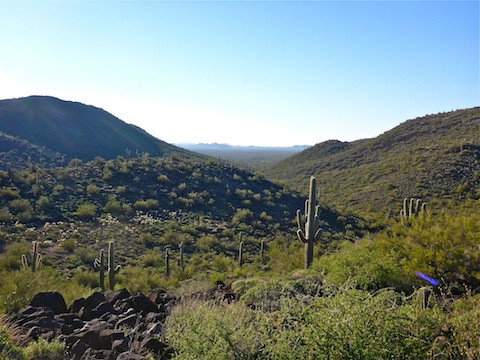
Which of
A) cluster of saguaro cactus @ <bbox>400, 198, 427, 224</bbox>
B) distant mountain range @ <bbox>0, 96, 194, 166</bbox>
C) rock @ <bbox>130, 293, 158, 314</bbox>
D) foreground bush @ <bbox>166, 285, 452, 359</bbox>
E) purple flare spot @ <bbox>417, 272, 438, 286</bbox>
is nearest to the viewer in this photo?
foreground bush @ <bbox>166, 285, 452, 359</bbox>

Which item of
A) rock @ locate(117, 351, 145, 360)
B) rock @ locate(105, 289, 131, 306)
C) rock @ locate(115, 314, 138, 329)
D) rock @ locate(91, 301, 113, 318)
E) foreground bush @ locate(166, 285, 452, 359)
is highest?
foreground bush @ locate(166, 285, 452, 359)

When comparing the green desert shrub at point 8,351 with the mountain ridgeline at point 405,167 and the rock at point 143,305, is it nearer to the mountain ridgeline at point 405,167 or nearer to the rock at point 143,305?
the rock at point 143,305

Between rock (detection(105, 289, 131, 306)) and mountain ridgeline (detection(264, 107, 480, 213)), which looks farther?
mountain ridgeline (detection(264, 107, 480, 213))

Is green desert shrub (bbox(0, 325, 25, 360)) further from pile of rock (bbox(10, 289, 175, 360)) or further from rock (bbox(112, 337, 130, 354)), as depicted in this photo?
rock (bbox(112, 337, 130, 354))

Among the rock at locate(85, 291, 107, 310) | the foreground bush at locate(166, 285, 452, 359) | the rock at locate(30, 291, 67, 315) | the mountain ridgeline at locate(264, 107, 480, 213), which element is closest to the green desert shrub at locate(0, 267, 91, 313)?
the rock at locate(30, 291, 67, 315)

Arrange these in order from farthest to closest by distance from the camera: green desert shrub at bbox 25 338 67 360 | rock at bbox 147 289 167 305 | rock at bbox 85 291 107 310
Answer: rock at bbox 147 289 167 305, rock at bbox 85 291 107 310, green desert shrub at bbox 25 338 67 360

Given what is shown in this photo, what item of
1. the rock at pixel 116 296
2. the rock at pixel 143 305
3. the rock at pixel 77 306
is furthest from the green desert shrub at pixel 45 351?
the rock at pixel 116 296

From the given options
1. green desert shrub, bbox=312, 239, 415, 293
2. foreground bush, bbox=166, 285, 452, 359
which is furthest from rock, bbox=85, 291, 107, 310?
green desert shrub, bbox=312, 239, 415, 293

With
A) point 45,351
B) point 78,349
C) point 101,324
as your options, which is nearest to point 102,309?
point 101,324

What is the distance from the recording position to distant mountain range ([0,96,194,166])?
54250 millimetres

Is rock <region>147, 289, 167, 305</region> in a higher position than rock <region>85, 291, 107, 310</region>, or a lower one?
lower

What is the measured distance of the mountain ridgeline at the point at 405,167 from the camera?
36.0 meters

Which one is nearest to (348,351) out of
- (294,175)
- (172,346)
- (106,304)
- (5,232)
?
(172,346)

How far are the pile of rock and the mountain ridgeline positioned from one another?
28631 mm
